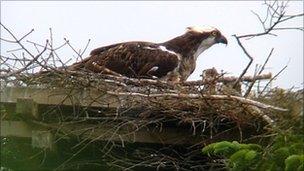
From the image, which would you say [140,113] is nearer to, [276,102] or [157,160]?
[157,160]

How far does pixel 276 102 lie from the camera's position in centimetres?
404

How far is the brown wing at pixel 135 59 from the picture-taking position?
5.24 m

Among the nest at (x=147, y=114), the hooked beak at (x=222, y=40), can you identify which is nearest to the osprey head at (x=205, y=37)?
the hooked beak at (x=222, y=40)

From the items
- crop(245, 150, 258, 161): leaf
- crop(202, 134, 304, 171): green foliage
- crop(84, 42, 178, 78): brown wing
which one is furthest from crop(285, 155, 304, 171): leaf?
crop(84, 42, 178, 78): brown wing

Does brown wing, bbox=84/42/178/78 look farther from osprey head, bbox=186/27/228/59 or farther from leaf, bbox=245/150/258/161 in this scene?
leaf, bbox=245/150/258/161

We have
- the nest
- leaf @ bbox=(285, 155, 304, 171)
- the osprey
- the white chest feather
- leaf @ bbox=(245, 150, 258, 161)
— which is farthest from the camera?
the white chest feather

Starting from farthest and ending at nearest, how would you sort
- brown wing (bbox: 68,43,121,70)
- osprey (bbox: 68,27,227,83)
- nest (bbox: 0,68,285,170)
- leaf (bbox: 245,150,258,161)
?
osprey (bbox: 68,27,227,83) < brown wing (bbox: 68,43,121,70) < nest (bbox: 0,68,285,170) < leaf (bbox: 245,150,258,161)

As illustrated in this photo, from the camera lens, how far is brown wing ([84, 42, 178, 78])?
17.2 feet

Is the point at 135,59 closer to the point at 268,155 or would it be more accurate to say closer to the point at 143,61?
the point at 143,61

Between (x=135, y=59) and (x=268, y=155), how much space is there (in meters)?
1.90

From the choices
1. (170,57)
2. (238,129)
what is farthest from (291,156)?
(170,57)

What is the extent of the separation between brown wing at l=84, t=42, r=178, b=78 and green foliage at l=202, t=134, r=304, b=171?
4.75 ft

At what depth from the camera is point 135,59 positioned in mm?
5309

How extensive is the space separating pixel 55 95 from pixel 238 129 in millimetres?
1193
